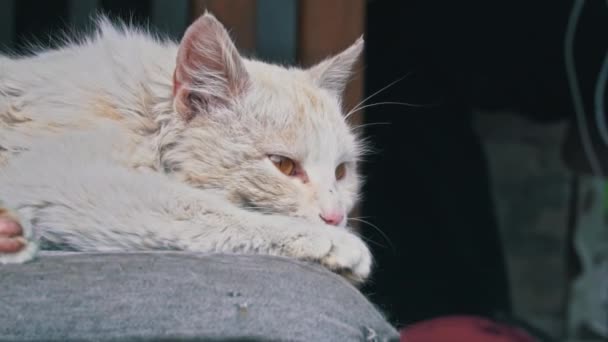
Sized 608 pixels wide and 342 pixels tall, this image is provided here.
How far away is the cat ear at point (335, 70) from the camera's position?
107cm

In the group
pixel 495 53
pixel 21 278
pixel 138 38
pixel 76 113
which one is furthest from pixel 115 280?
pixel 495 53

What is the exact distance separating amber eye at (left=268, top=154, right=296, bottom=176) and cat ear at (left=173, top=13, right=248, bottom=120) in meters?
0.10

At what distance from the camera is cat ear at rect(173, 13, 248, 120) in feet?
2.74

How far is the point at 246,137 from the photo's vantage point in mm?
883

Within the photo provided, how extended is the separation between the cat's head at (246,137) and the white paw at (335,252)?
0.11m

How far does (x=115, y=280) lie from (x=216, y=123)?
35cm

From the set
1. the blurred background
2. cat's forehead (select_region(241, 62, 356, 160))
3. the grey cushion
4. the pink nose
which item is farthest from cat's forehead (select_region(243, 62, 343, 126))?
the blurred background

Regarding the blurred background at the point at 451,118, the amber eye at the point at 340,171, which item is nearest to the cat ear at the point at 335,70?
the amber eye at the point at 340,171

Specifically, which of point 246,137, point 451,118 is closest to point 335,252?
point 246,137

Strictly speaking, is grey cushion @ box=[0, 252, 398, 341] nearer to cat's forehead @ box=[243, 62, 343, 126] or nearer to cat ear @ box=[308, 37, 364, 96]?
cat's forehead @ box=[243, 62, 343, 126]

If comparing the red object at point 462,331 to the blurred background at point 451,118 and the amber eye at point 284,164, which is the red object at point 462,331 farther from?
the amber eye at point 284,164

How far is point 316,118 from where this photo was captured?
0.94 metres

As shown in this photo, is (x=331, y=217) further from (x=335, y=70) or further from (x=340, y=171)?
(x=335, y=70)

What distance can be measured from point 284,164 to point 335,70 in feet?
0.83
